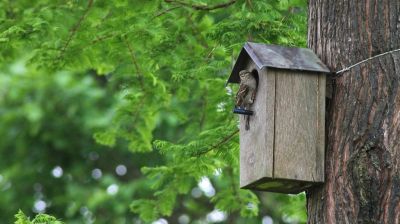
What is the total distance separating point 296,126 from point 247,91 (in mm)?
337

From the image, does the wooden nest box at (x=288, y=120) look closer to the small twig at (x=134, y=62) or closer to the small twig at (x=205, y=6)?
the small twig at (x=205, y=6)

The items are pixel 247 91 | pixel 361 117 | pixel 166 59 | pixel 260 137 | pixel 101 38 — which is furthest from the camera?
pixel 101 38

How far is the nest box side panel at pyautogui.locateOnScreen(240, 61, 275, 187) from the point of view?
3.67m

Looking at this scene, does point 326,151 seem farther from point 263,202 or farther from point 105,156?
point 105,156

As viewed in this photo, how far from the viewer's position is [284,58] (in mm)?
3773

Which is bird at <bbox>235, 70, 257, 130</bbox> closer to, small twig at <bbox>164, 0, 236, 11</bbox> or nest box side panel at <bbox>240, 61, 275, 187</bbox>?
nest box side panel at <bbox>240, 61, 275, 187</bbox>

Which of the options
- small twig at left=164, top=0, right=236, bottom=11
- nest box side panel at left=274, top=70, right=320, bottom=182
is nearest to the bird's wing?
nest box side panel at left=274, top=70, right=320, bottom=182

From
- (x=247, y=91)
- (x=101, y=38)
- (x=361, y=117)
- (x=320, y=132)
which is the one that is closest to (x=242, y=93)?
(x=247, y=91)

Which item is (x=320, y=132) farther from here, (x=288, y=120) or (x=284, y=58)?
(x=284, y=58)

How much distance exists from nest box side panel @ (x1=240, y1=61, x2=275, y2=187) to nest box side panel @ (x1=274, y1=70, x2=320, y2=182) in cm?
3

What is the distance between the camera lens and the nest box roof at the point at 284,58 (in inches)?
147

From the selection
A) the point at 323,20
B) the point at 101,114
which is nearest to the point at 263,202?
the point at 101,114

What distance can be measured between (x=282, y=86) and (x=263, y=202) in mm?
7095

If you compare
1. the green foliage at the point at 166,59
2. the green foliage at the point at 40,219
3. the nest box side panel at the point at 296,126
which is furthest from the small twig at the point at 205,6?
the green foliage at the point at 40,219
